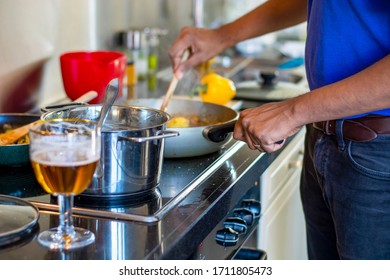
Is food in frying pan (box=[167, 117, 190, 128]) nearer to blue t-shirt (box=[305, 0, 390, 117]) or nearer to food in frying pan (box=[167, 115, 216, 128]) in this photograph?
food in frying pan (box=[167, 115, 216, 128])

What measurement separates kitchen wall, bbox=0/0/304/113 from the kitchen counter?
1.71ft

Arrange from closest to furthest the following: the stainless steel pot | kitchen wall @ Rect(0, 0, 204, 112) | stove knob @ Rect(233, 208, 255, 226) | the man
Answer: the stainless steel pot < the man < stove knob @ Rect(233, 208, 255, 226) < kitchen wall @ Rect(0, 0, 204, 112)

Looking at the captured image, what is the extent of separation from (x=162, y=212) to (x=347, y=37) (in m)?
0.55

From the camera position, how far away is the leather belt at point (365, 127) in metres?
1.37

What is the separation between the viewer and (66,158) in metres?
0.97

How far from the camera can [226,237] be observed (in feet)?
4.52

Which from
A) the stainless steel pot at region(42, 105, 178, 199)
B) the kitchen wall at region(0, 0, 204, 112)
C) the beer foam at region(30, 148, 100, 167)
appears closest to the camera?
the beer foam at region(30, 148, 100, 167)

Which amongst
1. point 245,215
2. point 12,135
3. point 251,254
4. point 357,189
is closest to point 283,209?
point 251,254

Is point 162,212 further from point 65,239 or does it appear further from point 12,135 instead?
point 12,135

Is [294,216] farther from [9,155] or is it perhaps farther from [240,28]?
[9,155]

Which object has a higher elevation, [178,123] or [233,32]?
[233,32]

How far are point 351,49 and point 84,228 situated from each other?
67 centimetres

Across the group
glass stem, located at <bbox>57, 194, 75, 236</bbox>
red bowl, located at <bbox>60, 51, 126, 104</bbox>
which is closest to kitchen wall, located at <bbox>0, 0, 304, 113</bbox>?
red bowl, located at <bbox>60, 51, 126, 104</bbox>

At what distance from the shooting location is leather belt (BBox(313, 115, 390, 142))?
1.37 metres
